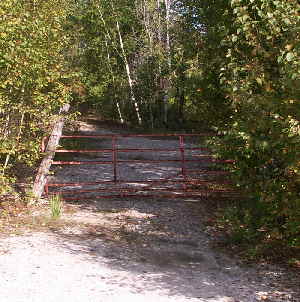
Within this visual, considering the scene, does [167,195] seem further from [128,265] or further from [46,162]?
[128,265]

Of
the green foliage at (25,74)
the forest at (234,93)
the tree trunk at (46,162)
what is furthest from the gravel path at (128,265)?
the green foliage at (25,74)

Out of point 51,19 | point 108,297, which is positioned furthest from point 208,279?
point 51,19

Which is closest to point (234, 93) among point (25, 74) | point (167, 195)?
point (25, 74)

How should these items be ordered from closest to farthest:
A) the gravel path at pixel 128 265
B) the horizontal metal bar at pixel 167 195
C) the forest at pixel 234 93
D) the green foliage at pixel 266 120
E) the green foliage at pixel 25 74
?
the green foliage at pixel 266 120, the gravel path at pixel 128 265, the forest at pixel 234 93, the green foliage at pixel 25 74, the horizontal metal bar at pixel 167 195

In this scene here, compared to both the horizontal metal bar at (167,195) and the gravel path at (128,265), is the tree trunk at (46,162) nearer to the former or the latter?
the horizontal metal bar at (167,195)

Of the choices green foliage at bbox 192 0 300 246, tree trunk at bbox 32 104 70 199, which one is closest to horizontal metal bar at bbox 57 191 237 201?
tree trunk at bbox 32 104 70 199

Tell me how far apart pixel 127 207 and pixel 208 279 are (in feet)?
16.5

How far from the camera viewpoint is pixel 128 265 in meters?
8.17

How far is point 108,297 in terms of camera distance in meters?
6.55

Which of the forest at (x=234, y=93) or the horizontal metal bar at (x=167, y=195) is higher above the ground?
the forest at (x=234, y=93)

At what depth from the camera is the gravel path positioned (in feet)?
Answer: 22.2

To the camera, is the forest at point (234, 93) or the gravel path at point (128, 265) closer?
the gravel path at point (128, 265)

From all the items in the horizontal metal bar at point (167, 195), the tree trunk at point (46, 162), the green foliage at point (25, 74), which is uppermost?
the green foliage at point (25, 74)

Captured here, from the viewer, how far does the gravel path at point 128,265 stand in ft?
22.2
